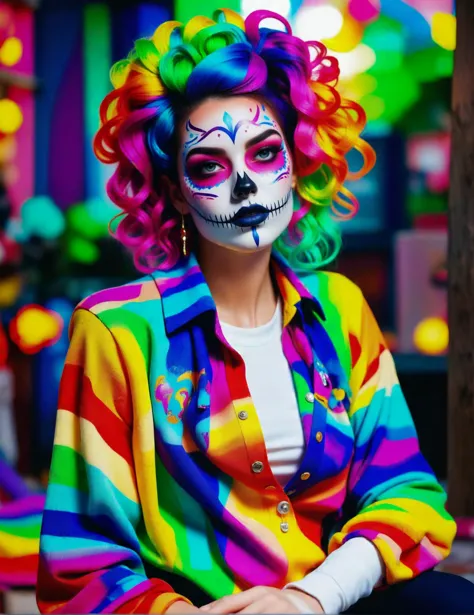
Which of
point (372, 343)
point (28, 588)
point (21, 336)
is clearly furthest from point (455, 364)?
point (21, 336)

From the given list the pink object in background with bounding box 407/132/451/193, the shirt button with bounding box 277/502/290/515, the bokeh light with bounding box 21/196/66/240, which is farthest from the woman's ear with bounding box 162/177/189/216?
the pink object in background with bounding box 407/132/451/193

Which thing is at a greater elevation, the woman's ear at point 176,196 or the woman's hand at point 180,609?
the woman's ear at point 176,196

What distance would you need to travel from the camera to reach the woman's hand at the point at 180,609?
127 centimetres

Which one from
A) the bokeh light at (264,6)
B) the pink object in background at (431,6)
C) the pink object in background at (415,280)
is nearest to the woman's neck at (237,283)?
the bokeh light at (264,6)

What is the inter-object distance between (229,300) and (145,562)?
1.40 ft

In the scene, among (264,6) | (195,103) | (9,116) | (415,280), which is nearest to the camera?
(195,103)

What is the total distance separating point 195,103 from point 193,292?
29 centimetres

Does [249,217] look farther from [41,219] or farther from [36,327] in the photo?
[36,327]

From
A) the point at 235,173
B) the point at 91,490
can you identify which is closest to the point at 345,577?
the point at 91,490

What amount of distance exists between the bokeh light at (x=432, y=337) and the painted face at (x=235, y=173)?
271cm

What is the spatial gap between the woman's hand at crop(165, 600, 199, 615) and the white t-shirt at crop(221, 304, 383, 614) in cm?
14

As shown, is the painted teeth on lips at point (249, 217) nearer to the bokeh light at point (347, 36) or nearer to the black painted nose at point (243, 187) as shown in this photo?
the black painted nose at point (243, 187)

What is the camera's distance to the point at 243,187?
1432 mm

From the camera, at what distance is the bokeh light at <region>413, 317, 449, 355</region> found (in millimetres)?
4078
